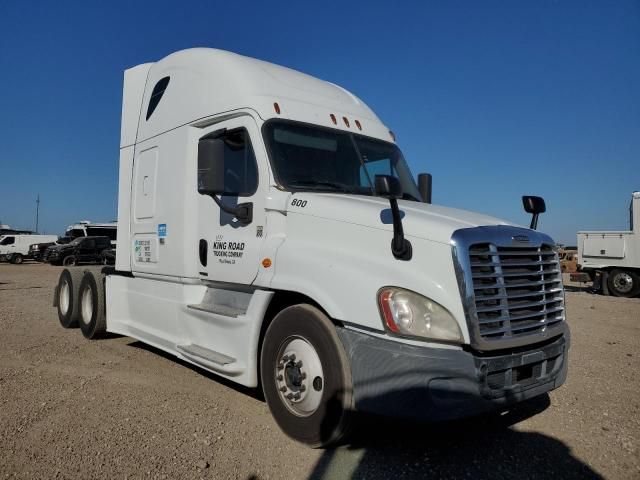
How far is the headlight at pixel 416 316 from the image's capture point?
3.27 metres

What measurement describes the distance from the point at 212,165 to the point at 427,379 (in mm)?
2549

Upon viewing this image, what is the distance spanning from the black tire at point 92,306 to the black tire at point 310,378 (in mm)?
4053

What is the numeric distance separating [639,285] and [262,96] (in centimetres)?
1642

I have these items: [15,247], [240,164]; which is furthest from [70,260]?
[240,164]

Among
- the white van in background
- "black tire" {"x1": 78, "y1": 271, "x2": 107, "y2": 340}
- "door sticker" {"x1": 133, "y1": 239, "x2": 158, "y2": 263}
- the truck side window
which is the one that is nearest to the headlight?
the truck side window

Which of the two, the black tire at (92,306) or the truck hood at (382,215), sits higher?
the truck hood at (382,215)

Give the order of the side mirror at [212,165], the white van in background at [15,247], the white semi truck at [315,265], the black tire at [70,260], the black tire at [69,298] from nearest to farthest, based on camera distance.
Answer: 1. the white semi truck at [315,265]
2. the side mirror at [212,165]
3. the black tire at [69,298]
4. the black tire at [70,260]
5. the white van in background at [15,247]

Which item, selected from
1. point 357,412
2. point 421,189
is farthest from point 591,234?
point 357,412

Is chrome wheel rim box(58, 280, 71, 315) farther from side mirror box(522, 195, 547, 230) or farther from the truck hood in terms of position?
side mirror box(522, 195, 547, 230)

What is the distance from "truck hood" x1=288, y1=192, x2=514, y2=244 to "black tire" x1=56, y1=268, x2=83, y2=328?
17.5 ft

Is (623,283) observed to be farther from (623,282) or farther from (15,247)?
(15,247)

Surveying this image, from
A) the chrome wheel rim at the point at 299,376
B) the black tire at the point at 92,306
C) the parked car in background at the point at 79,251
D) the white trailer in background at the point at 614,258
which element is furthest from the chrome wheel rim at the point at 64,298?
the parked car in background at the point at 79,251

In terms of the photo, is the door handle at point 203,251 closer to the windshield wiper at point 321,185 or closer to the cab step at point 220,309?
the cab step at point 220,309

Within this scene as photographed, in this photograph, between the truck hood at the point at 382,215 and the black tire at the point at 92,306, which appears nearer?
the truck hood at the point at 382,215
